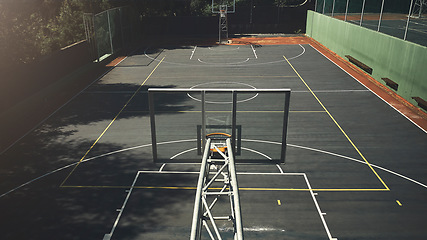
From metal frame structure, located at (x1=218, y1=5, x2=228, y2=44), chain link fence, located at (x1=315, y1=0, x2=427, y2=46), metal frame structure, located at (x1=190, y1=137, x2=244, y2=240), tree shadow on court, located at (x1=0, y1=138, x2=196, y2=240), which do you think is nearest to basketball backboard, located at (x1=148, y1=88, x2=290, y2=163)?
metal frame structure, located at (x1=190, y1=137, x2=244, y2=240)

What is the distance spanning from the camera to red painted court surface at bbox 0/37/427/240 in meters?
13.5

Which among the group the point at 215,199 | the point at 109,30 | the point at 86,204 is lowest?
the point at 86,204

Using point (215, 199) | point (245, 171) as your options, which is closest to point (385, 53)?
point (245, 171)

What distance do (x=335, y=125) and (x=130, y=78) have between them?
19.5 m

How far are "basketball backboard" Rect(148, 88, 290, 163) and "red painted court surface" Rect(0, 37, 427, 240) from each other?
0.15 metres

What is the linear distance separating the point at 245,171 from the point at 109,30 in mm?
29138

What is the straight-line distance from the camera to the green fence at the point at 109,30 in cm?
3622

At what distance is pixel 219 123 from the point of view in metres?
14.0

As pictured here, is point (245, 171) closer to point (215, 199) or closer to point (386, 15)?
point (215, 199)

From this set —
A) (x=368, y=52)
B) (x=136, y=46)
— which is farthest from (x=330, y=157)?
(x=136, y=46)

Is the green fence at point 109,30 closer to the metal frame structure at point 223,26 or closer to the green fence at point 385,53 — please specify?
the metal frame structure at point 223,26

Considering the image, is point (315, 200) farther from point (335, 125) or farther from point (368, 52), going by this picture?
point (368, 52)

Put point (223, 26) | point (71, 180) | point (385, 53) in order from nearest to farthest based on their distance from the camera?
1. point (71, 180)
2. point (385, 53)
3. point (223, 26)

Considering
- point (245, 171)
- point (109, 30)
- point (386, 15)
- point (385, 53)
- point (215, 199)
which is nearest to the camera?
point (215, 199)
